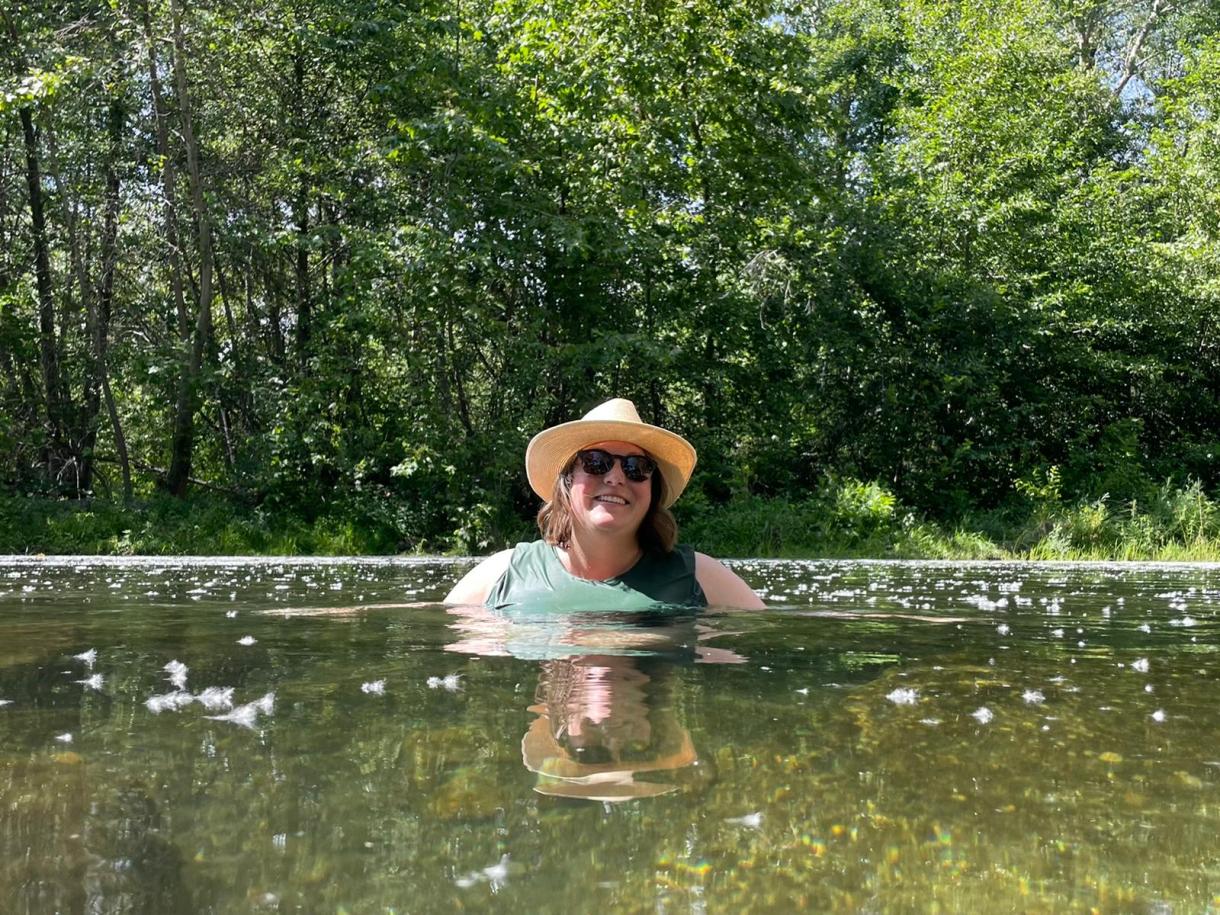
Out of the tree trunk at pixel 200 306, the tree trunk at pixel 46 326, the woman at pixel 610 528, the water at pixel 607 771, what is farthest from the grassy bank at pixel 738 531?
the water at pixel 607 771

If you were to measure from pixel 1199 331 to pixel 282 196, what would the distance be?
15609 mm

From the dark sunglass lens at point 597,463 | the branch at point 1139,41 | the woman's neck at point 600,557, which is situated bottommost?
the woman's neck at point 600,557

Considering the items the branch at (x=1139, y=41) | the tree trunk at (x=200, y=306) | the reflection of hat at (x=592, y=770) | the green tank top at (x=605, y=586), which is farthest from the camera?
the branch at (x=1139, y=41)

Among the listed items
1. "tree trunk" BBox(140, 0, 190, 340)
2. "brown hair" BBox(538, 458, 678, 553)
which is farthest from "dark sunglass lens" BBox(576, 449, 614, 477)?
"tree trunk" BBox(140, 0, 190, 340)

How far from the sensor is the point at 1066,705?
9.82 feet

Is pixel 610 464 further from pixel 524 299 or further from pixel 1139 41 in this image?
pixel 1139 41

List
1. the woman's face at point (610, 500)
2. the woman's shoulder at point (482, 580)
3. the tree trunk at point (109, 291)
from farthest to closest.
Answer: the tree trunk at point (109, 291) → the woman's shoulder at point (482, 580) → the woman's face at point (610, 500)

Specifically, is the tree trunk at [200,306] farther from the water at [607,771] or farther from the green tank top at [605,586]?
the water at [607,771]

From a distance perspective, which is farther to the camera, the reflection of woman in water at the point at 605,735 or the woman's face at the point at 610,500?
the woman's face at the point at 610,500

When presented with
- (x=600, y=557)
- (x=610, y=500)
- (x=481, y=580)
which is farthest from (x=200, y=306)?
(x=610, y=500)

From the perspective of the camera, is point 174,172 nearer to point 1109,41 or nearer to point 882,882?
point 882,882

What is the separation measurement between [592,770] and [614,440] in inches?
108

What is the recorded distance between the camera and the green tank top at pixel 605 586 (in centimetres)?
491

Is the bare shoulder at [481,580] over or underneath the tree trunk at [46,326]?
underneath
